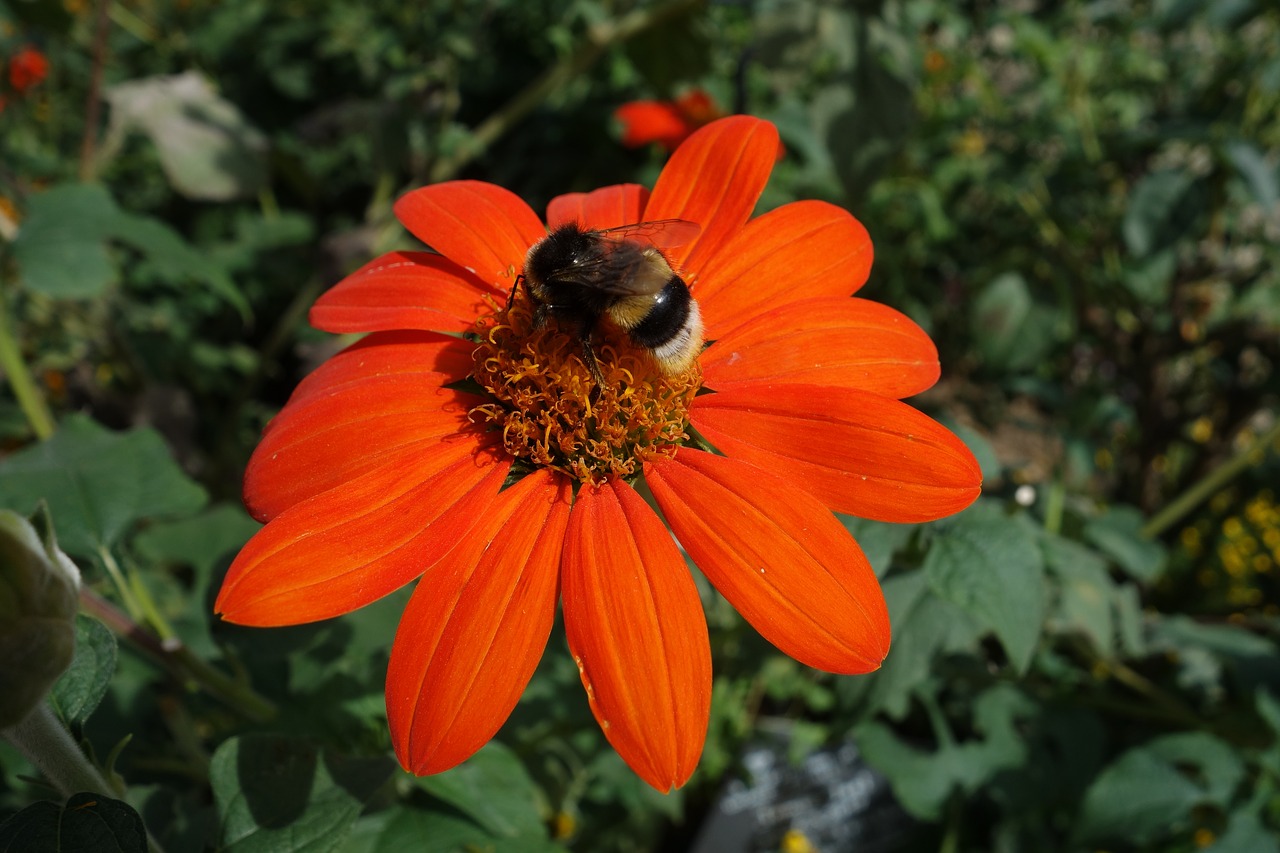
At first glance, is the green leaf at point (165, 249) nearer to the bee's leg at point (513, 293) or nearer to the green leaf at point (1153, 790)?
the bee's leg at point (513, 293)

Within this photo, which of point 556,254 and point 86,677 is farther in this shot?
point 556,254

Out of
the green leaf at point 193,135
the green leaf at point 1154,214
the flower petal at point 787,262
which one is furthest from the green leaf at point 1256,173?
the green leaf at point 193,135

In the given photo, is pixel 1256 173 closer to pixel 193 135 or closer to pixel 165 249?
pixel 165 249

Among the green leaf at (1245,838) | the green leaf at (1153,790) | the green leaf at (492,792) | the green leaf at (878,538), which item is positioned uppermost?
the green leaf at (878,538)

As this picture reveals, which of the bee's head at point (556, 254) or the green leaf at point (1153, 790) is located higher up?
the bee's head at point (556, 254)

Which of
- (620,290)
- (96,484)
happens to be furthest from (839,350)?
(96,484)

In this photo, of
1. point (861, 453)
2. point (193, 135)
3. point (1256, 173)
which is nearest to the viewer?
point (861, 453)

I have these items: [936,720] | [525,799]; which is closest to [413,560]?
[525,799]
